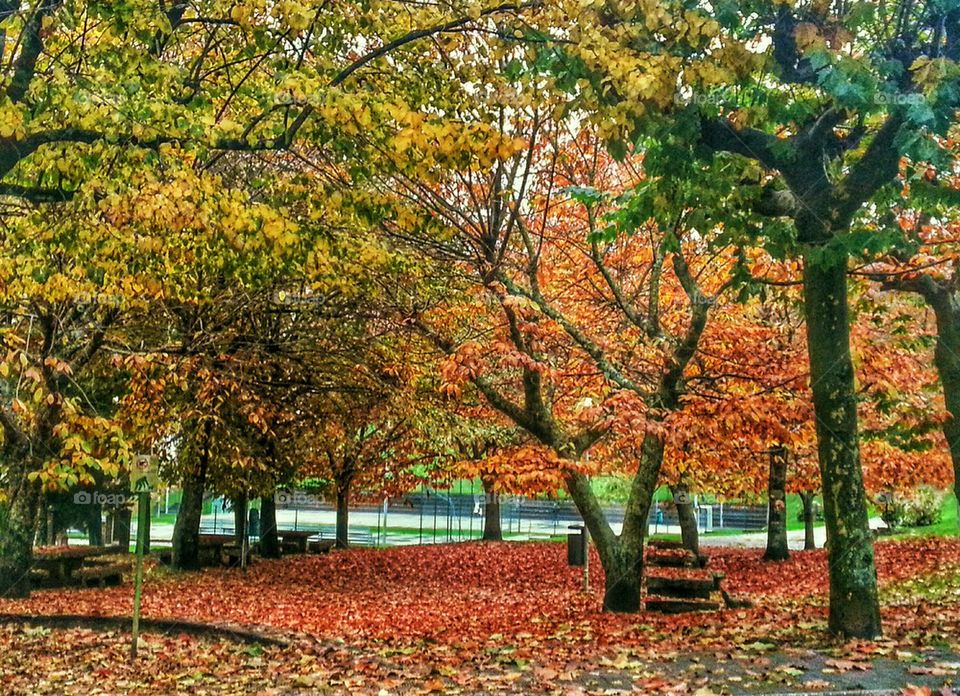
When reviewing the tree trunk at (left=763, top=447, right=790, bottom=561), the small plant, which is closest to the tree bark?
the tree trunk at (left=763, top=447, right=790, bottom=561)

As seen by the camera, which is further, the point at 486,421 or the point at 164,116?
the point at 486,421

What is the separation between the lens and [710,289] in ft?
62.7

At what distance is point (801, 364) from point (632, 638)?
536 cm

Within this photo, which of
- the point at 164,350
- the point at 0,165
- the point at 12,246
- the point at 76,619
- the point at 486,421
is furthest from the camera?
the point at 486,421

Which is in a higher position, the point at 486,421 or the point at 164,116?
the point at 164,116

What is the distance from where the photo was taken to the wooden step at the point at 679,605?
14.6m

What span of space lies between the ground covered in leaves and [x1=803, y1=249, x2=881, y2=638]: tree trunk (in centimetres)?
38

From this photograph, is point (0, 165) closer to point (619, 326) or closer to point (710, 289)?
point (619, 326)

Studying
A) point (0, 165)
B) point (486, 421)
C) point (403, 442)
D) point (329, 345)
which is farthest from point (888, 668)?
point (403, 442)

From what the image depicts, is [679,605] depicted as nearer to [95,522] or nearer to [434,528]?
[95,522]

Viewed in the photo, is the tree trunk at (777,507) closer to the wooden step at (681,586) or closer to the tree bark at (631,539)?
the wooden step at (681,586)

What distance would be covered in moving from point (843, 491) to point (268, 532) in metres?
21.6

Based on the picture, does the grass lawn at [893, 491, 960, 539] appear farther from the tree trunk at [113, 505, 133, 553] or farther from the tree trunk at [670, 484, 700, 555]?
the tree trunk at [113, 505, 133, 553]

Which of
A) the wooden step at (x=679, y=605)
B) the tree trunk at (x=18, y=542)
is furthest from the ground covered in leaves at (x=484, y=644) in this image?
the wooden step at (x=679, y=605)
